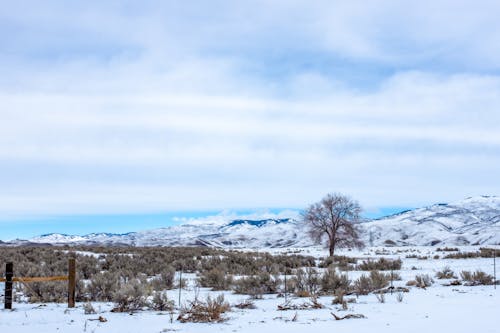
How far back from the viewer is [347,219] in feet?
140

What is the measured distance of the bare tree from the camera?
42031mm

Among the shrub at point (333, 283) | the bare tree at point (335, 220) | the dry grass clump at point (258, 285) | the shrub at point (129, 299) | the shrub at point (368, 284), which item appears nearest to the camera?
the shrub at point (129, 299)

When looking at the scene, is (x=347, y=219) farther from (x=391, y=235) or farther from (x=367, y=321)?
(x=391, y=235)

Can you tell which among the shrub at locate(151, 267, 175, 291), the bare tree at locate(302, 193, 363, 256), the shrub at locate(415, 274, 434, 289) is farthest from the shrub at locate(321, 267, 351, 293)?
the bare tree at locate(302, 193, 363, 256)

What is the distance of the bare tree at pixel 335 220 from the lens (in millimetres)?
42031

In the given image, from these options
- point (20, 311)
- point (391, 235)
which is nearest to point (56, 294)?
point (20, 311)

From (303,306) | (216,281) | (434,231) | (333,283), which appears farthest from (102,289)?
(434,231)

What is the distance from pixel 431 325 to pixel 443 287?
678 cm

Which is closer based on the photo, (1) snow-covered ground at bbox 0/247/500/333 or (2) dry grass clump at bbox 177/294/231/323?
(1) snow-covered ground at bbox 0/247/500/333

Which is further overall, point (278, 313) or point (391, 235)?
point (391, 235)

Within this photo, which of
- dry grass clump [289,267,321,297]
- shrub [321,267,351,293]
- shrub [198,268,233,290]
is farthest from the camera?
shrub [198,268,233,290]

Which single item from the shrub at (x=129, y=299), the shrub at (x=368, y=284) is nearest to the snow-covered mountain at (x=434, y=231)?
the shrub at (x=368, y=284)

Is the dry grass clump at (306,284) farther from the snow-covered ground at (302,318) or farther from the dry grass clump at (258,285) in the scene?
the snow-covered ground at (302,318)

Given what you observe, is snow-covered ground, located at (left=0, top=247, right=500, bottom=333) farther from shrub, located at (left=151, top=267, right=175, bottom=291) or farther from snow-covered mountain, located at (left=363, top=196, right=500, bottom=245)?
snow-covered mountain, located at (left=363, top=196, right=500, bottom=245)
